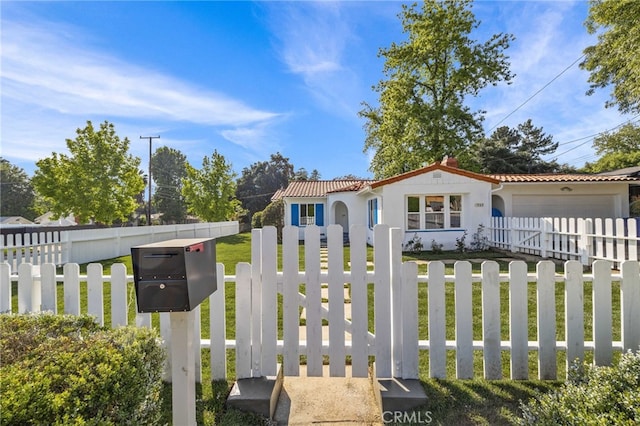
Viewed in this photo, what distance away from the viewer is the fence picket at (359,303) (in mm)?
2408

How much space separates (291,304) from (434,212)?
10.4m

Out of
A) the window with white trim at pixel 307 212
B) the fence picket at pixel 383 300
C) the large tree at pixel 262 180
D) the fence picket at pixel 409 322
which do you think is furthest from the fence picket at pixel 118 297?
the large tree at pixel 262 180

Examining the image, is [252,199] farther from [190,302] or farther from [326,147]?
[190,302]

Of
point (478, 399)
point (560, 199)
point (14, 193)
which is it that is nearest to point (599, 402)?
point (478, 399)

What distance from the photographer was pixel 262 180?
1651 inches

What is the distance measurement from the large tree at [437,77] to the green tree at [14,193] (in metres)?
48.1

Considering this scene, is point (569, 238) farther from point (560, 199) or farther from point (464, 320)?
point (464, 320)

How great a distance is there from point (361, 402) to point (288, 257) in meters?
1.23

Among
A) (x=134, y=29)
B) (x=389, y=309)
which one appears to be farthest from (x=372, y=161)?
(x=389, y=309)

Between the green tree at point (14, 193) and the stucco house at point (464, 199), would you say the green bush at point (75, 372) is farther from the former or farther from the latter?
the green tree at point (14, 193)

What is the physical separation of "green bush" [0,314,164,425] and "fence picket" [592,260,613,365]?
127 inches

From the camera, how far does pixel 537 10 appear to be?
7258mm

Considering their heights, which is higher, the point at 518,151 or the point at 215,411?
the point at 518,151

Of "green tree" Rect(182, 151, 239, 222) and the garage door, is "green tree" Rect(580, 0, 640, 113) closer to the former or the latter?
the garage door
